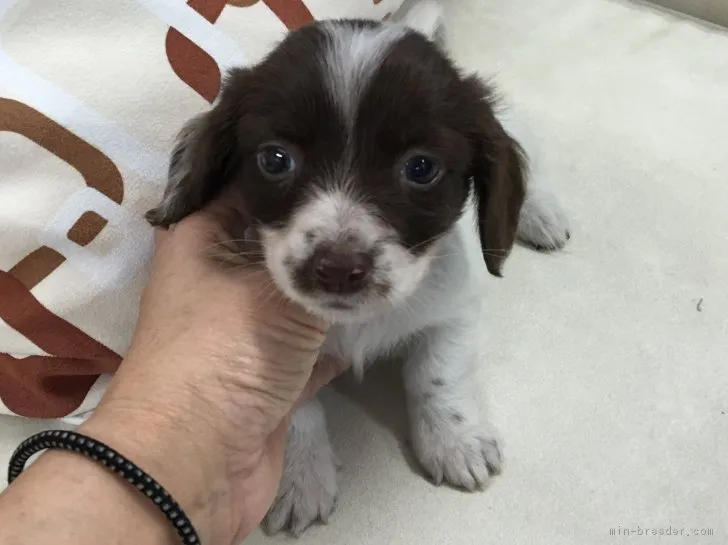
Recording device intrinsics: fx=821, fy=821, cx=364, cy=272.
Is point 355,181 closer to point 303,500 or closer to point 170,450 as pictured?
point 170,450

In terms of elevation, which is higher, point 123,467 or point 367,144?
point 367,144

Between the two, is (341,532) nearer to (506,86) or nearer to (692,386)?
(692,386)

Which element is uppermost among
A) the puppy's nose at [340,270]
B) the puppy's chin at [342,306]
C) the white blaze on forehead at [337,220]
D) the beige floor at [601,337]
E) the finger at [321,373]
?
the white blaze on forehead at [337,220]

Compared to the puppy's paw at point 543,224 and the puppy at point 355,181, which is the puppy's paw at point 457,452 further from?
the puppy's paw at point 543,224

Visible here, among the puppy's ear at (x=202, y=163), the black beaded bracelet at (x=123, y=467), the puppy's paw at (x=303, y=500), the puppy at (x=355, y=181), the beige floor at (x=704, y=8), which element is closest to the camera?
the black beaded bracelet at (x=123, y=467)

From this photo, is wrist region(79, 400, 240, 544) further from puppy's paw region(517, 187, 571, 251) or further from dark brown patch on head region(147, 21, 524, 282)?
puppy's paw region(517, 187, 571, 251)

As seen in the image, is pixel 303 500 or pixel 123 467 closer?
pixel 123 467

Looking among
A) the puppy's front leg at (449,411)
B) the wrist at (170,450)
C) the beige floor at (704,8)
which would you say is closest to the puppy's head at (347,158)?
the wrist at (170,450)

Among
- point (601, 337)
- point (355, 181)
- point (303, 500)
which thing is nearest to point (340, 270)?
point (355, 181)
